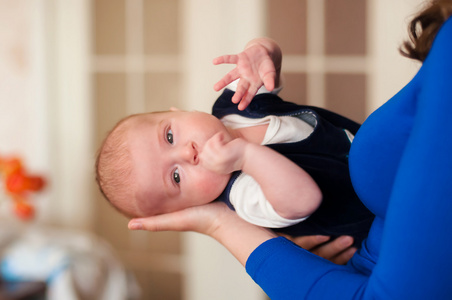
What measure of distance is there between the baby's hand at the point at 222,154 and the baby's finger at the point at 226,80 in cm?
9

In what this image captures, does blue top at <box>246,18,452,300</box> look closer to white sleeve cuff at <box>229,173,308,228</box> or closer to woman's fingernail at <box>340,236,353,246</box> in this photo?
white sleeve cuff at <box>229,173,308,228</box>

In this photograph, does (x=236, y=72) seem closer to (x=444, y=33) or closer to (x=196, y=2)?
(x=444, y=33)

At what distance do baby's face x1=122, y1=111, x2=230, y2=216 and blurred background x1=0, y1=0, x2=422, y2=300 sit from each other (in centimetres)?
137

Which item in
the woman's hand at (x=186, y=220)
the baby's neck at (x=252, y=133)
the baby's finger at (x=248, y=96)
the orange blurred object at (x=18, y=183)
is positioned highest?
the baby's finger at (x=248, y=96)

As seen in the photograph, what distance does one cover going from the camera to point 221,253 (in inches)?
101

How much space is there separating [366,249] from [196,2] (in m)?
2.00

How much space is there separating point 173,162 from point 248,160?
0.25 metres

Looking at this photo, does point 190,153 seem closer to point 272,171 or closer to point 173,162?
point 173,162

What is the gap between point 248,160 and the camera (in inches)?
33.4

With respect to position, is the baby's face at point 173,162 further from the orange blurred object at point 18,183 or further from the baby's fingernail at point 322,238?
the orange blurred object at point 18,183

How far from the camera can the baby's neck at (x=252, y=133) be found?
102 cm

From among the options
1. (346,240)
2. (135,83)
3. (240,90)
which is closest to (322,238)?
(346,240)

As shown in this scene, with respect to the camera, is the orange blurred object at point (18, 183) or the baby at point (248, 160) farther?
the orange blurred object at point (18, 183)

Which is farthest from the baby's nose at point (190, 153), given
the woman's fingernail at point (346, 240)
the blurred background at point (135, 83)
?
the blurred background at point (135, 83)
